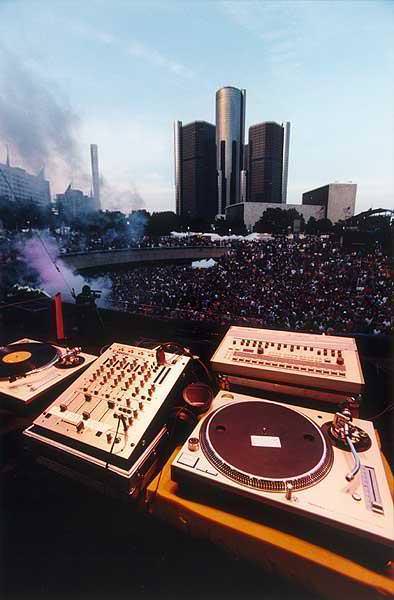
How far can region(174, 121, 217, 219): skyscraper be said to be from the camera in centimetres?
2088

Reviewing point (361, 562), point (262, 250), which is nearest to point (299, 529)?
point (361, 562)

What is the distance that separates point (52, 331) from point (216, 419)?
5.72 ft

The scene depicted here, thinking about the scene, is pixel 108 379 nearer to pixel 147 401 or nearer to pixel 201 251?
pixel 147 401

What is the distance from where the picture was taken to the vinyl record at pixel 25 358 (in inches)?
50.3

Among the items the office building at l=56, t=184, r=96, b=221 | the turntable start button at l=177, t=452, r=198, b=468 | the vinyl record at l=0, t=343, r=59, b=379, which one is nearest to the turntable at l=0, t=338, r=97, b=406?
the vinyl record at l=0, t=343, r=59, b=379

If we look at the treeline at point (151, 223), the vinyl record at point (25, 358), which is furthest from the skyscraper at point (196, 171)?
the vinyl record at point (25, 358)

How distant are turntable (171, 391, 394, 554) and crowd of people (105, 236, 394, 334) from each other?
1.97 meters

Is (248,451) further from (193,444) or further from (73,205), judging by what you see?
(73,205)

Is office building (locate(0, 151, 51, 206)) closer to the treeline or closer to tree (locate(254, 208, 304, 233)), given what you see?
the treeline

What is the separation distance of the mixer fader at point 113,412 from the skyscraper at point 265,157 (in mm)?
20179

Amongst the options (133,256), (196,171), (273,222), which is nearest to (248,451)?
(133,256)

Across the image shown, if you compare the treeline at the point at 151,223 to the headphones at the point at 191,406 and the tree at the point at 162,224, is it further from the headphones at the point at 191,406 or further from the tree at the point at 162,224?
the headphones at the point at 191,406

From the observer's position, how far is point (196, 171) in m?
25.2

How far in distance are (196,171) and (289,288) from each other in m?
16.7
